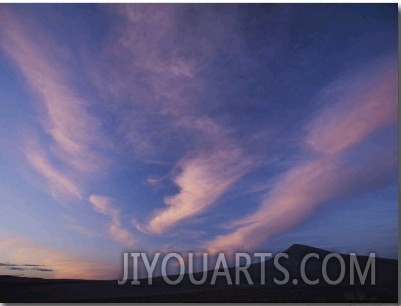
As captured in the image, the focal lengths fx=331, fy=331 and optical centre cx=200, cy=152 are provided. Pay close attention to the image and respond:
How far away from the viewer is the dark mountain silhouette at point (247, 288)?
495cm

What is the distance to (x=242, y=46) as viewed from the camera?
5102 millimetres

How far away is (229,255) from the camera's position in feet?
17.1

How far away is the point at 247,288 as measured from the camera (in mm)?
5156

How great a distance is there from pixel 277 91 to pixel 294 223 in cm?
216

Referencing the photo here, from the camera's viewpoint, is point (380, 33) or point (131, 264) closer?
point (380, 33)

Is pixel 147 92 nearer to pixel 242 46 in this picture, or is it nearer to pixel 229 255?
pixel 242 46

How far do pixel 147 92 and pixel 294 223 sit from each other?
3.18 m

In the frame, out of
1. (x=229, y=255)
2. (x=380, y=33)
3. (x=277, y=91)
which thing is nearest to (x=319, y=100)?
(x=277, y=91)

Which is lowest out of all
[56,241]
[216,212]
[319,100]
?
[56,241]

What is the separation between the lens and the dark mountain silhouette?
16.2ft

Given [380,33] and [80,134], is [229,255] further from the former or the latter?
[380,33]

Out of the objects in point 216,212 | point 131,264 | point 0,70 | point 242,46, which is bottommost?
point 131,264

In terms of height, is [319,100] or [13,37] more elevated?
[13,37]

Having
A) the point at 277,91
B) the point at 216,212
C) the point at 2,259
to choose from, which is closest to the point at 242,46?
the point at 277,91
